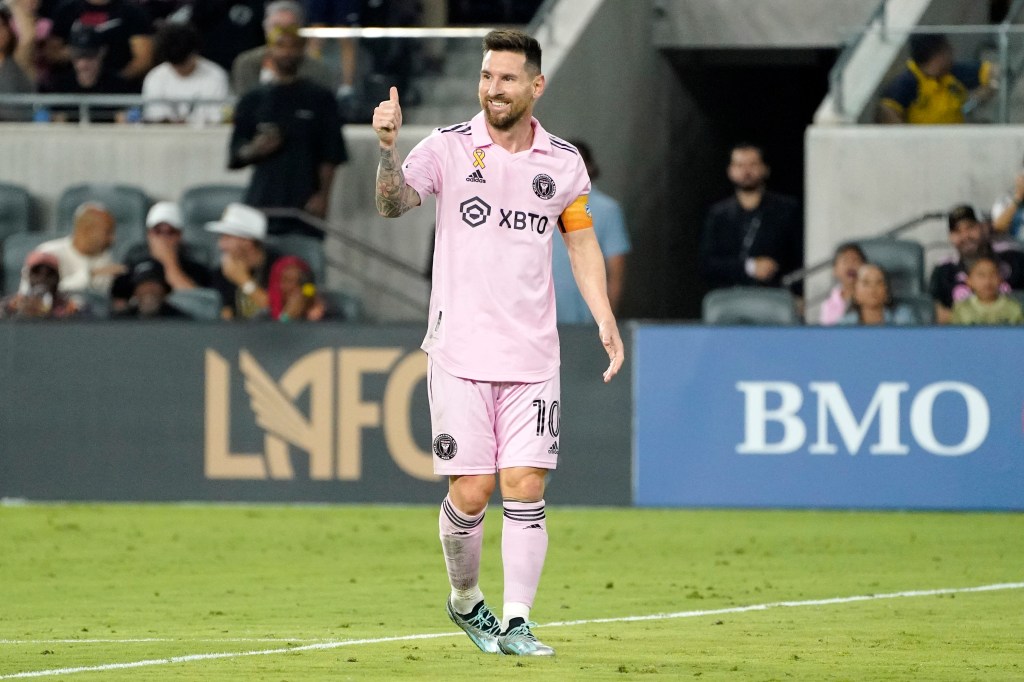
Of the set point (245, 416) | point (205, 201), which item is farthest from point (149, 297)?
point (205, 201)

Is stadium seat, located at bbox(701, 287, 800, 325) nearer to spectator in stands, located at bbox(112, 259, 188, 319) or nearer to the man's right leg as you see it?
spectator in stands, located at bbox(112, 259, 188, 319)

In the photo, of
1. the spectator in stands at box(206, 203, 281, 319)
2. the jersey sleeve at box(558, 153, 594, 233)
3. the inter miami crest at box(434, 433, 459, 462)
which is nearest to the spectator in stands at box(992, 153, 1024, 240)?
the spectator in stands at box(206, 203, 281, 319)

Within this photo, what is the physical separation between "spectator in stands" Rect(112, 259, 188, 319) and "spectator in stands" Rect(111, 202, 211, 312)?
0.45 m

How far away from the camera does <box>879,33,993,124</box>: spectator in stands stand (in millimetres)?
16812

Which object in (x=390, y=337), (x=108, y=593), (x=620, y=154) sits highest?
(x=620, y=154)

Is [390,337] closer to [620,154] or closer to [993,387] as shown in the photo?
[993,387]

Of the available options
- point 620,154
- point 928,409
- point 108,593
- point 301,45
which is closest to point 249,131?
point 301,45

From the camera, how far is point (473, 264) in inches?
291

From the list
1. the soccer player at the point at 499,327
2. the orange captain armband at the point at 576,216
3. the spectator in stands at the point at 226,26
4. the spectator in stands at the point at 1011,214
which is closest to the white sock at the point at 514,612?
the soccer player at the point at 499,327

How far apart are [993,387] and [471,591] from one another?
7.26 meters

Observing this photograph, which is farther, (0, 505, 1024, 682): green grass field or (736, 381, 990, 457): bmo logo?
(736, 381, 990, 457): bmo logo

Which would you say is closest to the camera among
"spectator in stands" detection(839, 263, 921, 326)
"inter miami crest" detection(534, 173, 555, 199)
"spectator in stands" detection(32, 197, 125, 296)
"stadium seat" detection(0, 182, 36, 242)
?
"inter miami crest" detection(534, 173, 555, 199)

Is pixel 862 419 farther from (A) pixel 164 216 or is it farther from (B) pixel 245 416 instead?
(A) pixel 164 216

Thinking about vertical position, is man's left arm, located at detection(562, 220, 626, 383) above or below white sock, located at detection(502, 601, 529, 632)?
above
